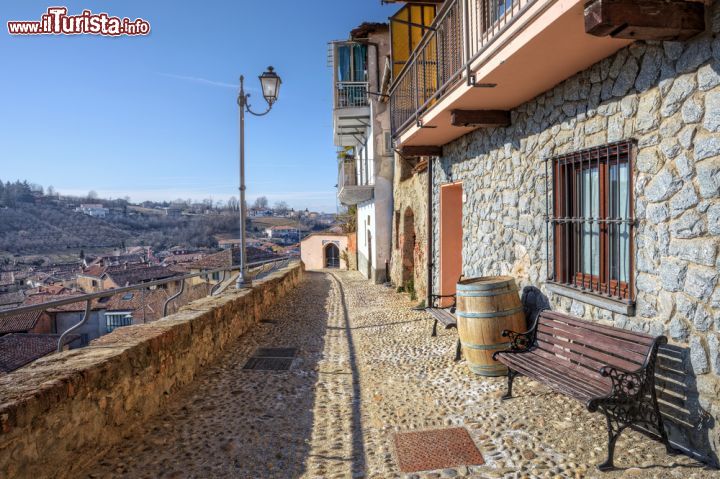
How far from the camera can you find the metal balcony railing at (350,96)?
16156 millimetres

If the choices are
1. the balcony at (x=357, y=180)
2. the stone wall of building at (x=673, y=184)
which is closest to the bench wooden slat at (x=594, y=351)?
the stone wall of building at (x=673, y=184)

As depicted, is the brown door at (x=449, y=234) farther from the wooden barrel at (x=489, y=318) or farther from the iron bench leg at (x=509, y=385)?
the iron bench leg at (x=509, y=385)

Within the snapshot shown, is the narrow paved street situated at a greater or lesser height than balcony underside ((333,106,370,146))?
lesser

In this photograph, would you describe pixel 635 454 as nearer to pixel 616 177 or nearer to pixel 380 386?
pixel 616 177

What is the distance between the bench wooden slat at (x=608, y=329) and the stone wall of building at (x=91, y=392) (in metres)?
3.60

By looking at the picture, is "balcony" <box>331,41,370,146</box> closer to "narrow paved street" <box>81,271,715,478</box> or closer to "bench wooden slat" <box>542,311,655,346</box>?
"narrow paved street" <box>81,271,715,478</box>

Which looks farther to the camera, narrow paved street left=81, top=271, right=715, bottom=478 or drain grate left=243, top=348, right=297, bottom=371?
drain grate left=243, top=348, right=297, bottom=371

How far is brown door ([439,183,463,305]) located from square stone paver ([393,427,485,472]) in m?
5.06

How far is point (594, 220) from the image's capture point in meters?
4.09

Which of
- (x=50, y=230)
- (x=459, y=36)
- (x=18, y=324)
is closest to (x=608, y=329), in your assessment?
(x=459, y=36)

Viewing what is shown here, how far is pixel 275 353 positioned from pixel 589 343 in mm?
3992

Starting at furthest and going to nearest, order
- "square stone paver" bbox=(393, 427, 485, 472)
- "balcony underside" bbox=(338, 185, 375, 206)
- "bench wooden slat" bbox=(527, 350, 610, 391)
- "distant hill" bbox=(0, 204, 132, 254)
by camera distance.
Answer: "distant hill" bbox=(0, 204, 132, 254) → "balcony underside" bbox=(338, 185, 375, 206) → "bench wooden slat" bbox=(527, 350, 610, 391) → "square stone paver" bbox=(393, 427, 485, 472)

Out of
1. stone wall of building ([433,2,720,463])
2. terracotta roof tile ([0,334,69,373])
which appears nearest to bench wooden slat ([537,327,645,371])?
stone wall of building ([433,2,720,463])

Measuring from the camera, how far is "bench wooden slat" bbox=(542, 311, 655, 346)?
10.6ft
